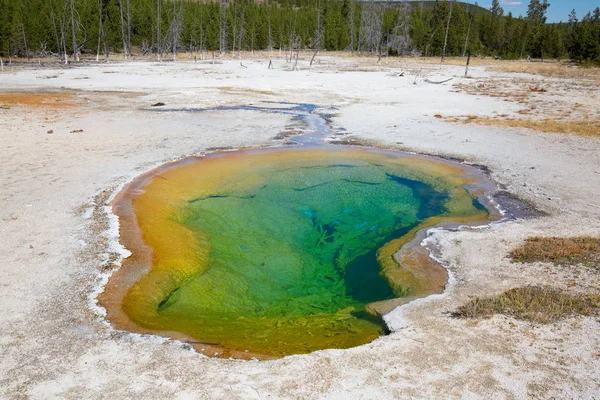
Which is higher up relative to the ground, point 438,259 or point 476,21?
point 476,21

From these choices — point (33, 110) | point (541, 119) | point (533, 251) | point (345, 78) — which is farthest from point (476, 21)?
point (533, 251)

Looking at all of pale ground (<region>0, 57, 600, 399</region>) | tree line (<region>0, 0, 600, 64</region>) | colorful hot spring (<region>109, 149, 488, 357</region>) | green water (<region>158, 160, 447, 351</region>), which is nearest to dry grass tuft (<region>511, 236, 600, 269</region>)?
pale ground (<region>0, 57, 600, 399</region>)

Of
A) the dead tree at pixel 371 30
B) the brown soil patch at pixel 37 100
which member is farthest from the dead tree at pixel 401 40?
the brown soil patch at pixel 37 100

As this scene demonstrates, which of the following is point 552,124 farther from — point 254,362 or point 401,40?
point 401,40

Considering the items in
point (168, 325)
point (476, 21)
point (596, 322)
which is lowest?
point (168, 325)

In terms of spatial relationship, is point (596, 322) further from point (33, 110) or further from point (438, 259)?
point (33, 110)

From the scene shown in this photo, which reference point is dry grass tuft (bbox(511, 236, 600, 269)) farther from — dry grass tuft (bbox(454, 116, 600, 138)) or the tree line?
the tree line
